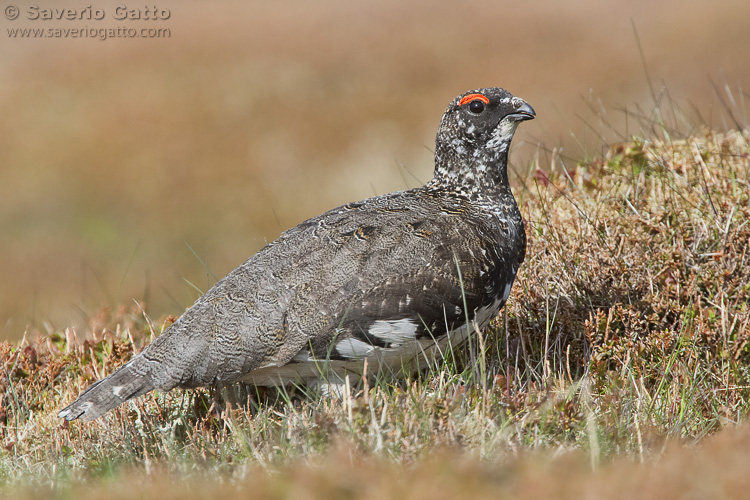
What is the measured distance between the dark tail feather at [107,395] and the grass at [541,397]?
18cm

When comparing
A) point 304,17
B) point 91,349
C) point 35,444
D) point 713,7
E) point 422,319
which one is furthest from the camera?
point 304,17

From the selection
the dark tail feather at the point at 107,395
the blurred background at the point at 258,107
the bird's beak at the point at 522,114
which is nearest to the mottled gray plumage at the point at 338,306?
the dark tail feather at the point at 107,395

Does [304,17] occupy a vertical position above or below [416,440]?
above

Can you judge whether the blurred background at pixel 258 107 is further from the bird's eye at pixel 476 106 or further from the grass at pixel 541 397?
the bird's eye at pixel 476 106

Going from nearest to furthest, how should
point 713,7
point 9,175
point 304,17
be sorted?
point 9,175 → point 713,7 → point 304,17

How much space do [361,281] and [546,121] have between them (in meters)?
11.7

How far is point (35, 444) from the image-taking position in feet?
12.3

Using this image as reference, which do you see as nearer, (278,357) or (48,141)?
(278,357)

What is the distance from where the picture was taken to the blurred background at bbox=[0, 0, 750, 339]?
12609mm

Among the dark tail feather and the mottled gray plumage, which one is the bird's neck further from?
the dark tail feather

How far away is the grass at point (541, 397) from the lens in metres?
2.11

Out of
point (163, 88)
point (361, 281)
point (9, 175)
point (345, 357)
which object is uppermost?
point (163, 88)

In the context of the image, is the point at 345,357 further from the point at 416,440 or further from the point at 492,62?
the point at 492,62

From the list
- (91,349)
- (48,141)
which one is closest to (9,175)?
(48,141)
